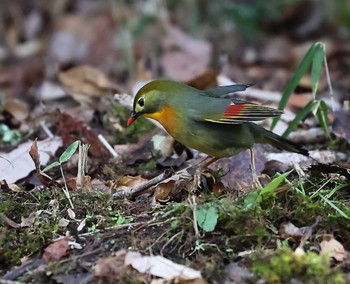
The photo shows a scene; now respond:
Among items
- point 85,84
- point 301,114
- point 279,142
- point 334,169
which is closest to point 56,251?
point 334,169

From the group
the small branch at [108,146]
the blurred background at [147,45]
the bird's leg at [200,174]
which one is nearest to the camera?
the bird's leg at [200,174]

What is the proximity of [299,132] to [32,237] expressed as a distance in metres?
2.53

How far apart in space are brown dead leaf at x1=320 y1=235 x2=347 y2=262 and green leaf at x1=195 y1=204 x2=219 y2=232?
1.66 ft

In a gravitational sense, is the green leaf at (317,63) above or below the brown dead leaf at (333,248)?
A: above

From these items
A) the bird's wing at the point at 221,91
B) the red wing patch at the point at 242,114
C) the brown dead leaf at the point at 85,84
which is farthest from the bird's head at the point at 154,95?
the brown dead leaf at the point at 85,84

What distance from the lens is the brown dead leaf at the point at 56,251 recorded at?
3.38m

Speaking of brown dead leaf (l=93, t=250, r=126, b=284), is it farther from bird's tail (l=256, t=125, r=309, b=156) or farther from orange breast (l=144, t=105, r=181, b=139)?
bird's tail (l=256, t=125, r=309, b=156)

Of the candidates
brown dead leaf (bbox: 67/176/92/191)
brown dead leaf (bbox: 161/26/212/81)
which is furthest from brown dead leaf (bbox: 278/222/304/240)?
brown dead leaf (bbox: 161/26/212/81)

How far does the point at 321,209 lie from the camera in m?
3.63

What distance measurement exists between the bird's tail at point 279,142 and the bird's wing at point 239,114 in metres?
0.34

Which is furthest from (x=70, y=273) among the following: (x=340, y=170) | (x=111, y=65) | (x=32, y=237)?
(x=111, y=65)

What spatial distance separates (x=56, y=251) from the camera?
134 inches

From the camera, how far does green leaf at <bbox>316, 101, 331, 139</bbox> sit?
4.97 m

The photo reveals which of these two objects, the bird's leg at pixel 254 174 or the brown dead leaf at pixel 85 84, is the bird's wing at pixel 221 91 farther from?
the brown dead leaf at pixel 85 84
